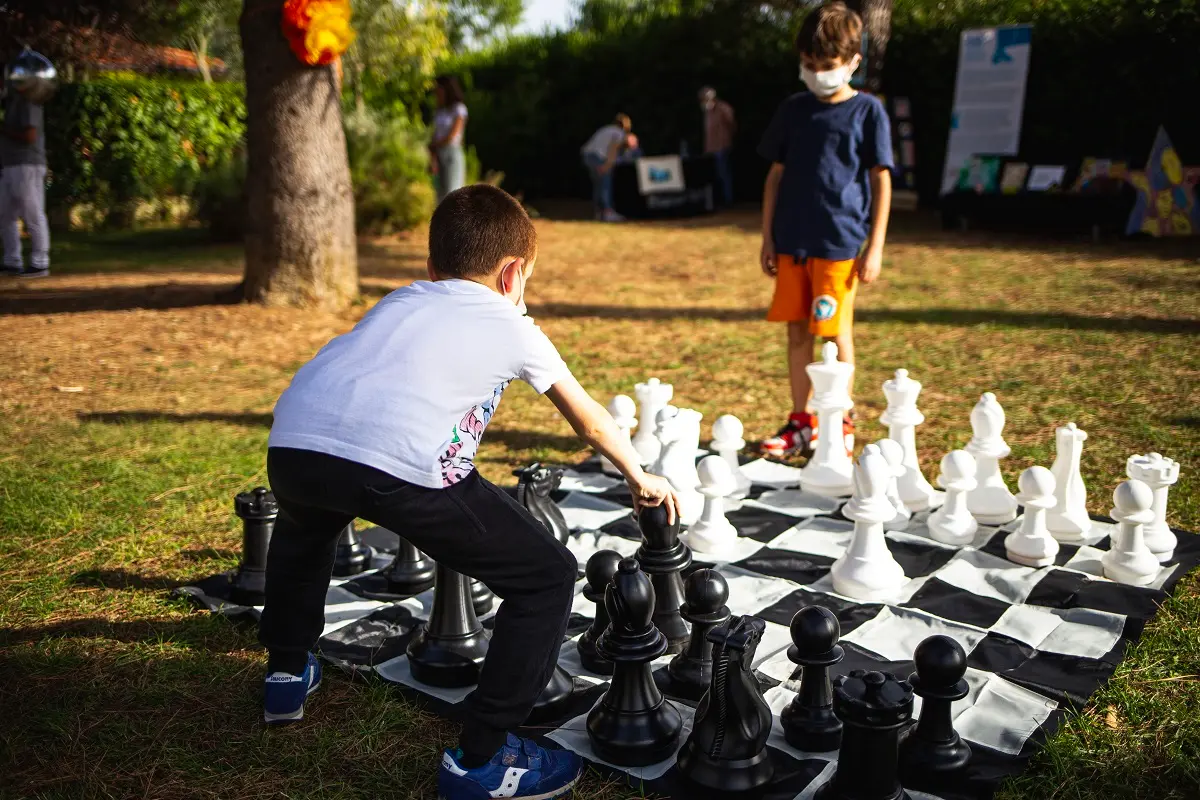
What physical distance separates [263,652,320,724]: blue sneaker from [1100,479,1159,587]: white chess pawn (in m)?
1.90

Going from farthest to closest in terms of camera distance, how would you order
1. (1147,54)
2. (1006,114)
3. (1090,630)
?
(1006,114), (1147,54), (1090,630)

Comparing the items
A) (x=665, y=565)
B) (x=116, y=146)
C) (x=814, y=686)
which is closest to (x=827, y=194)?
(x=665, y=565)

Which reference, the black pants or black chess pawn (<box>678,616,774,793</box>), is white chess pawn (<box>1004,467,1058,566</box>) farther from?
the black pants

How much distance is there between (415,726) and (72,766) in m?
0.62

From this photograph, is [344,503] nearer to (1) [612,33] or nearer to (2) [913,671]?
(2) [913,671]

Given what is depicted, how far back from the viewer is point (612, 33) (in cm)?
1573

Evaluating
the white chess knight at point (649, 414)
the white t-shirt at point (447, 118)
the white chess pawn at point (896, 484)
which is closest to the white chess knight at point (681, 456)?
the white chess knight at point (649, 414)

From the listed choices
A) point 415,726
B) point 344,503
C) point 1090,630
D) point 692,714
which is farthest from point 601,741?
point 1090,630

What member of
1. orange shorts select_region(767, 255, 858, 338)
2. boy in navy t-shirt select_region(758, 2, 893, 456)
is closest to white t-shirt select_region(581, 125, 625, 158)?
boy in navy t-shirt select_region(758, 2, 893, 456)

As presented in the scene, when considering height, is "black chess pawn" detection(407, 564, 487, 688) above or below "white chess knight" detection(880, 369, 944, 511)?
below

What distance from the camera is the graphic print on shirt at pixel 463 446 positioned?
1.71m

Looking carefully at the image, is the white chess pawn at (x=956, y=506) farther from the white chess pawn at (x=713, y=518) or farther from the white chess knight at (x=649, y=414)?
the white chess knight at (x=649, y=414)

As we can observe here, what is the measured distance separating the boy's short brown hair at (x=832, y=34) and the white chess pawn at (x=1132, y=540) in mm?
1657

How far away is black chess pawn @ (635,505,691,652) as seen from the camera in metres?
2.10
